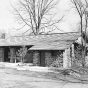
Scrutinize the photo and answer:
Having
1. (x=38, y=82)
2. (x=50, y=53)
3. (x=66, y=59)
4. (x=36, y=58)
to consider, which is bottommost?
(x=38, y=82)

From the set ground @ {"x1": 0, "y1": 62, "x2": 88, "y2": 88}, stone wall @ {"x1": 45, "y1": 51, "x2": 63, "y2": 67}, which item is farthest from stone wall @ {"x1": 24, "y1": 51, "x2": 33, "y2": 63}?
ground @ {"x1": 0, "y1": 62, "x2": 88, "y2": 88}

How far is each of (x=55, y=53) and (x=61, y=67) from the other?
1.99 meters

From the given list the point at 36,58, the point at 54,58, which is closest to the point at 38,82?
the point at 54,58

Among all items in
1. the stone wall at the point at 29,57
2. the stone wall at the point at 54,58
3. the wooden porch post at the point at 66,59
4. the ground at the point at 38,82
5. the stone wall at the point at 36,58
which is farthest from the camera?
the stone wall at the point at 29,57

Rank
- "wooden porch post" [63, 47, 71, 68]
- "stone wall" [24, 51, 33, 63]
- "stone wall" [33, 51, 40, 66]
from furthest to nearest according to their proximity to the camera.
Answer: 1. "stone wall" [24, 51, 33, 63]
2. "stone wall" [33, 51, 40, 66]
3. "wooden porch post" [63, 47, 71, 68]

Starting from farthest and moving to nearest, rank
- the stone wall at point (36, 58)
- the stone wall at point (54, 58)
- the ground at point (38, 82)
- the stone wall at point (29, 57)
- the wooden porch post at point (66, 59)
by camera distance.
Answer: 1. the stone wall at point (29, 57)
2. the stone wall at point (36, 58)
3. the wooden porch post at point (66, 59)
4. the stone wall at point (54, 58)
5. the ground at point (38, 82)

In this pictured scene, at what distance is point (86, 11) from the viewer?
64.9ft

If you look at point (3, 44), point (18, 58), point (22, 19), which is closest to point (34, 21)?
point (22, 19)

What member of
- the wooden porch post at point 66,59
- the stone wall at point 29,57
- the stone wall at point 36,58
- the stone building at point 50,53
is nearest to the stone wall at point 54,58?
the stone building at point 50,53

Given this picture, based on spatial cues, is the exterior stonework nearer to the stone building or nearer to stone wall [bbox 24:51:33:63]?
the stone building

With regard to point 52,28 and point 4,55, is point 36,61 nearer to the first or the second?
point 4,55

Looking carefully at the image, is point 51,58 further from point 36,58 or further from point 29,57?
point 29,57

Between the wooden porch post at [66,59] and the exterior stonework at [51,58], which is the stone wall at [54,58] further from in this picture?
the wooden porch post at [66,59]

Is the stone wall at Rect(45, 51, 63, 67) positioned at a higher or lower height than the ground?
higher
